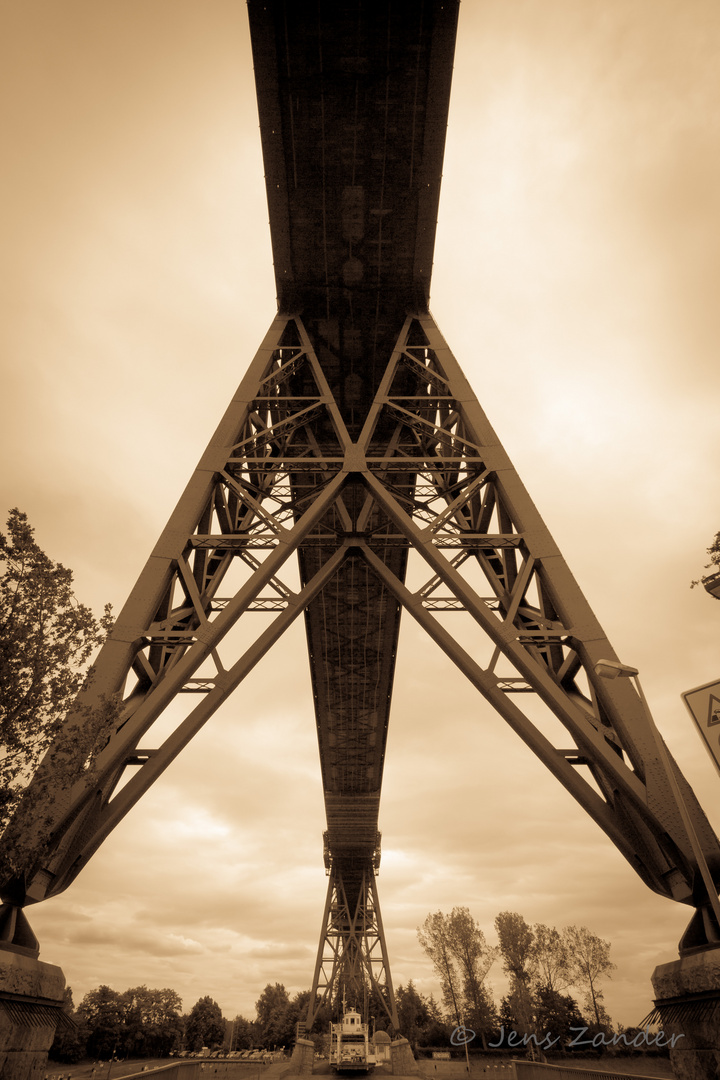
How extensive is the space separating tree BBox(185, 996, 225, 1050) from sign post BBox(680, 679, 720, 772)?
10676 cm

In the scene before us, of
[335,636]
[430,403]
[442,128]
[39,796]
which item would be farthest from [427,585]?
[335,636]

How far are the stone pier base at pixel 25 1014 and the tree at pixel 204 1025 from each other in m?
102

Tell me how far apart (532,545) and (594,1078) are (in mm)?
9873

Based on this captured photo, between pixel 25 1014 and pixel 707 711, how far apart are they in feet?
20.4

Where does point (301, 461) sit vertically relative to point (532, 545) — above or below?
above

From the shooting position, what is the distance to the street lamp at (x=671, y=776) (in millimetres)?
6125

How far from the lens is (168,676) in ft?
26.2

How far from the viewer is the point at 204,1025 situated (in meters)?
89.9

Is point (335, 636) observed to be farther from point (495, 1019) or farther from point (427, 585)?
point (495, 1019)

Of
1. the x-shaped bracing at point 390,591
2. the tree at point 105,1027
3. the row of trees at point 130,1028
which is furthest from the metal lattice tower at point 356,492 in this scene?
the tree at point 105,1027

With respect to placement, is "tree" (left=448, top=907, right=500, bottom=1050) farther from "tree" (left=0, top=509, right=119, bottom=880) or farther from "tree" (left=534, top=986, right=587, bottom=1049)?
"tree" (left=0, top=509, right=119, bottom=880)

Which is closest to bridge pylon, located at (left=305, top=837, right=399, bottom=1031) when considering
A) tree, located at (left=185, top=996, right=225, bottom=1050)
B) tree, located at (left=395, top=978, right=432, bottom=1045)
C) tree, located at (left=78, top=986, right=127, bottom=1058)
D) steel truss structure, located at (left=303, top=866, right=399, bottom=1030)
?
steel truss structure, located at (left=303, top=866, right=399, bottom=1030)

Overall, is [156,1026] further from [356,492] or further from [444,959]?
[356,492]

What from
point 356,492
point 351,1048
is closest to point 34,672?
point 356,492
